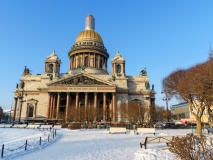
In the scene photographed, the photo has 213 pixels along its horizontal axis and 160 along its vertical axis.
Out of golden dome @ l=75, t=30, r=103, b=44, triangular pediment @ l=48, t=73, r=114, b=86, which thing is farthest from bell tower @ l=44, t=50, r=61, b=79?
golden dome @ l=75, t=30, r=103, b=44

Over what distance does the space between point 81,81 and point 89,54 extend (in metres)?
19.0

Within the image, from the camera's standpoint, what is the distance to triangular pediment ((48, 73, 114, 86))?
5194 cm

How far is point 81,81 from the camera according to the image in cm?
5253

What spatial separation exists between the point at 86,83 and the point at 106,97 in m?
6.84

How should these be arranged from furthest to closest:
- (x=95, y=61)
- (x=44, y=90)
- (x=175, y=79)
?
1. (x=95, y=61)
2. (x=44, y=90)
3. (x=175, y=79)

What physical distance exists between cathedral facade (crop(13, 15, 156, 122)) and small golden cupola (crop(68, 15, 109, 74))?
2.52 feet

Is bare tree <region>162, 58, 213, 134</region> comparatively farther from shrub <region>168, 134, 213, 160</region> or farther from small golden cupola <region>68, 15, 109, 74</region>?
small golden cupola <region>68, 15, 109, 74</region>

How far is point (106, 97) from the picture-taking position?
54281mm

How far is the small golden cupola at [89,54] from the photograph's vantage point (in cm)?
6706

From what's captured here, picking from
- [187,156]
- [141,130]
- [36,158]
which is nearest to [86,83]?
[141,130]

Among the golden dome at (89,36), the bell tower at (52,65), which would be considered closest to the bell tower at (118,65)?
the golden dome at (89,36)

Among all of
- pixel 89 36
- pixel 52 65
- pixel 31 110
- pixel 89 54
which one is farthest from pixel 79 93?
pixel 89 36

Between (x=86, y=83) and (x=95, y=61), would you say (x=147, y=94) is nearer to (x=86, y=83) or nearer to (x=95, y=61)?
(x=86, y=83)

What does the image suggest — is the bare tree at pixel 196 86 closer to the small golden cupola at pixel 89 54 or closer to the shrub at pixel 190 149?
the shrub at pixel 190 149
